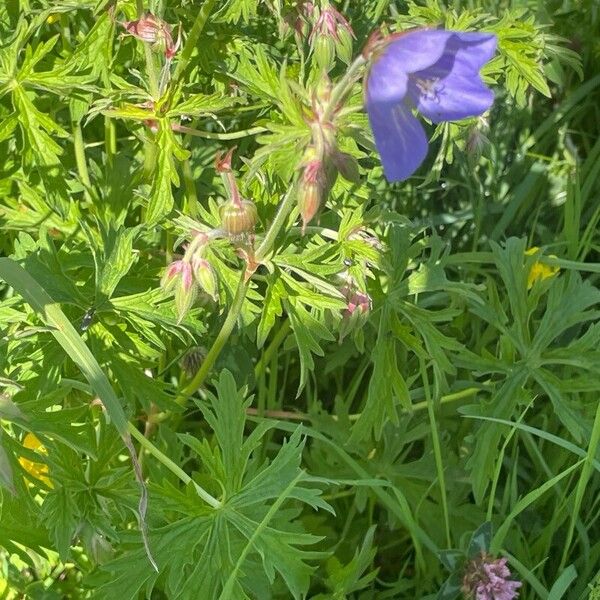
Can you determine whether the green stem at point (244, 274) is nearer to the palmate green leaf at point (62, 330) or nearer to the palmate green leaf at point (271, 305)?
the palmate green leaf at point (271, 305)

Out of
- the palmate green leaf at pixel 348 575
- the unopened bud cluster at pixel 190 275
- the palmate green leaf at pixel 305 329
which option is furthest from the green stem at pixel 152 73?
the palmate green leaf at pixel 348 575

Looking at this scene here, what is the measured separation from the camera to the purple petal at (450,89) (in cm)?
133

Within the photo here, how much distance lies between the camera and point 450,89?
134cm

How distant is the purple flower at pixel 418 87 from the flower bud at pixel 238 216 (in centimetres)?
36

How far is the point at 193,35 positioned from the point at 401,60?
761mm

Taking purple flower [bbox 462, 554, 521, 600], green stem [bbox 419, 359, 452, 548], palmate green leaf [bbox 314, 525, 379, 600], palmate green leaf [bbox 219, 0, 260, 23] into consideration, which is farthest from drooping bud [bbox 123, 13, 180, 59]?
purple flower [bbox 462, 554, 521, 600]

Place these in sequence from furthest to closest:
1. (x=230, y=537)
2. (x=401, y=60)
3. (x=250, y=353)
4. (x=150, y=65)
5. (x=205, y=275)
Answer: (x=250, y=353) → (x=150, y=65) → (x=230, y=537) → (x=205, y=275) → (x=401, y=60)

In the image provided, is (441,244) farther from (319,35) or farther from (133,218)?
(133,218)

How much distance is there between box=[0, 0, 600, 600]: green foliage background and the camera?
161 centimetres

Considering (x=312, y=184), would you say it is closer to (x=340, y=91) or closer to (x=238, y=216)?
(x=340, y=91)

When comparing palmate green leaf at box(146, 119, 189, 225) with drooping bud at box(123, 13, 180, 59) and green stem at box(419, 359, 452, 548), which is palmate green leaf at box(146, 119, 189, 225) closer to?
drooping bud at box(123, 13, 180, 59)

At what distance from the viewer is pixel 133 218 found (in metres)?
2.44

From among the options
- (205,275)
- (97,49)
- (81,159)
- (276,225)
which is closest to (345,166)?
(276,225)

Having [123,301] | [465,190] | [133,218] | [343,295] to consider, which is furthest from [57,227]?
[465,190]
